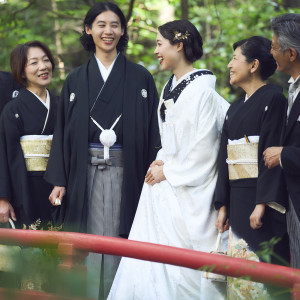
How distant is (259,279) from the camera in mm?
2621

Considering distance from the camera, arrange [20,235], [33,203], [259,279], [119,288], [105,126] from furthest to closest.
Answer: [33,203]
[105,126]
[119,288]
[20,235]
[259,279]

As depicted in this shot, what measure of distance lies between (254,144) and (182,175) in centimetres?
67

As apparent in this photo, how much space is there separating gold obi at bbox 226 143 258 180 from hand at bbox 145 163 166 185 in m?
0.61

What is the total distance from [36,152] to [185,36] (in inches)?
67.9

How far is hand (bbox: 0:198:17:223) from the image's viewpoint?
18.2 ft

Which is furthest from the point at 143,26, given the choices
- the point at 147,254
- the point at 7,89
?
the point at 147,254

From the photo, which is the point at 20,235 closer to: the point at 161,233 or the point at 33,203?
the point at 161,233

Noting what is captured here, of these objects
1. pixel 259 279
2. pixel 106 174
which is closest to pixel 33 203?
pixel 106 174

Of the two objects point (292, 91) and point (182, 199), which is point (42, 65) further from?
point (292, 91)

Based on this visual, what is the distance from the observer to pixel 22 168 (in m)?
5.54

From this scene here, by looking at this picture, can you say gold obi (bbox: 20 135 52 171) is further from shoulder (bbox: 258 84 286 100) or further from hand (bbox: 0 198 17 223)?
shoulder (bbox: 258 84 286 100)

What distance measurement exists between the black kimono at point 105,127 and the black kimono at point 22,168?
0.33 meters

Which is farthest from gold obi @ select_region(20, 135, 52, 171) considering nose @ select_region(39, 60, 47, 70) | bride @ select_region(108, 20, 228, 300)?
bride @ select_region(108, 20, 228, 300)

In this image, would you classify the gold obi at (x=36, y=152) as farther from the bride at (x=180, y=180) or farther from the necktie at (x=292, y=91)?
the necktie at (x=292, y=91)
